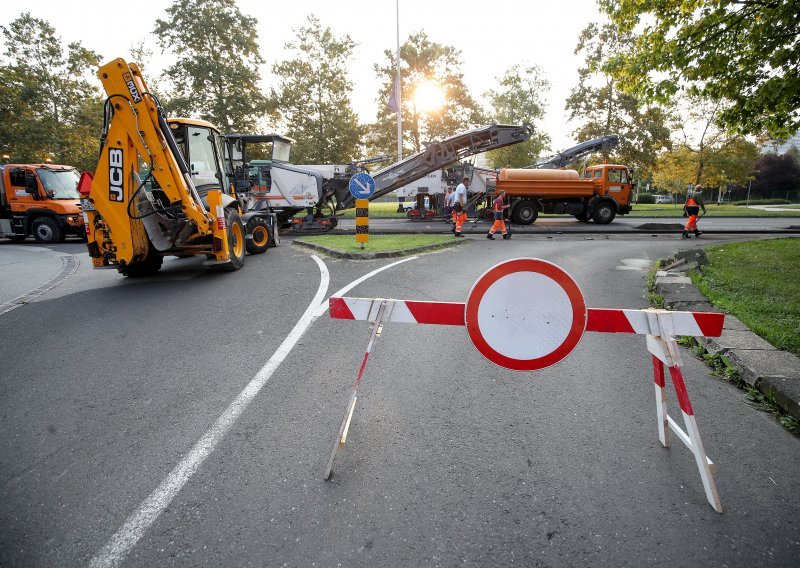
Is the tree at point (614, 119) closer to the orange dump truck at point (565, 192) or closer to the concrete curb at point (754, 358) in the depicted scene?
the orange dump truck at point (565, 192)

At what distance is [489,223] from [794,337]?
57.2 ft

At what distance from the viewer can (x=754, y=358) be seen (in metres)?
4.05

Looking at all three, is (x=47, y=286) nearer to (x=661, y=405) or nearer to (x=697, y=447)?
(x=661, y=405)

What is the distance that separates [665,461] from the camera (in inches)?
107

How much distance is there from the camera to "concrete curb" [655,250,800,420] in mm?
3395

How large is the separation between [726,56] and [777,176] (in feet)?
241

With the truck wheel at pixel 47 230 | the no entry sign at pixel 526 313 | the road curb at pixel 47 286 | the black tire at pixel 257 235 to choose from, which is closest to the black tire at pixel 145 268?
the road curb at pixel 47 286

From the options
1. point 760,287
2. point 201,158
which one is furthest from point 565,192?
point 201,158

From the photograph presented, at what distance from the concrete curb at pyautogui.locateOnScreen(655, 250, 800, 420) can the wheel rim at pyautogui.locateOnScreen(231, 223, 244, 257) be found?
805cm

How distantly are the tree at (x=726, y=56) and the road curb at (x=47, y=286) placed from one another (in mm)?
11974

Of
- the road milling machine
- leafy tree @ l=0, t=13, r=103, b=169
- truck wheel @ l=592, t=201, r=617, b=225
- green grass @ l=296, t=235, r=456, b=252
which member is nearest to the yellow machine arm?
the road milling machine

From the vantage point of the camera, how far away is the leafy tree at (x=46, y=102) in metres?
26.1

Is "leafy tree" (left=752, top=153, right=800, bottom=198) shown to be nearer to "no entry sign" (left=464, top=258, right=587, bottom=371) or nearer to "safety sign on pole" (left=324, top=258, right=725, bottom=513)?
"safety sign on pole" (left=324, top=258, right=725, bottom=513)

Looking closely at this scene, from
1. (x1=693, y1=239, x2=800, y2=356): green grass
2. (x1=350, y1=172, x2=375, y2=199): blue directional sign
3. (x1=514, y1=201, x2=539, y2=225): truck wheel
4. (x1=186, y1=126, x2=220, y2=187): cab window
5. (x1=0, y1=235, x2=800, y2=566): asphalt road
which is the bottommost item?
(x1=0, y1=235, x2=800, y2=566): asphalt road
